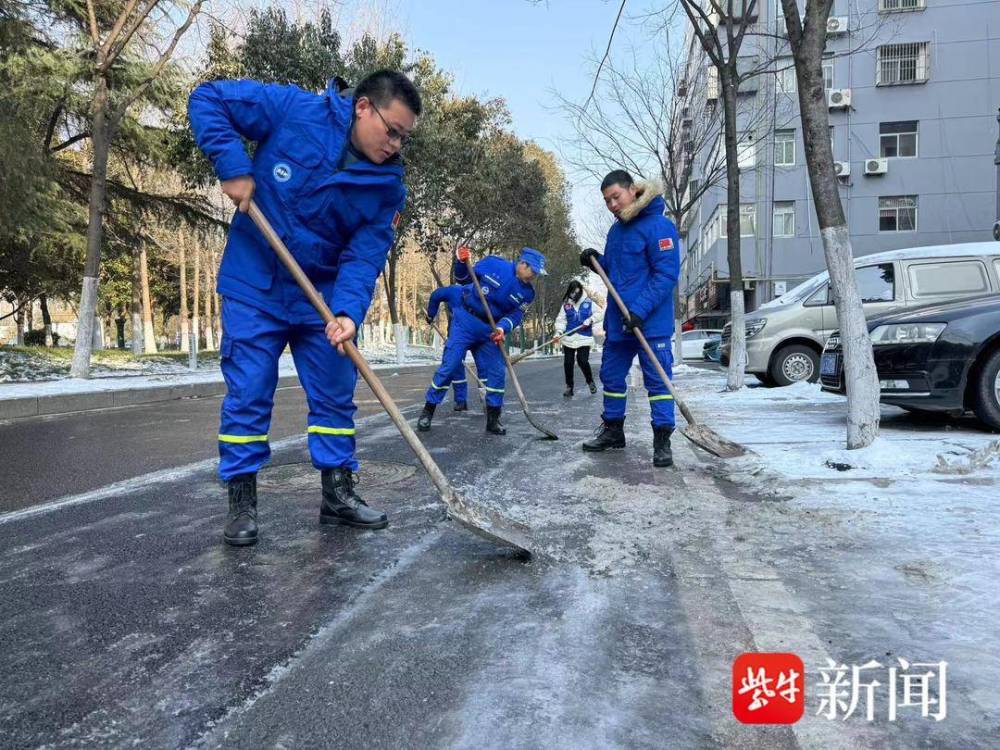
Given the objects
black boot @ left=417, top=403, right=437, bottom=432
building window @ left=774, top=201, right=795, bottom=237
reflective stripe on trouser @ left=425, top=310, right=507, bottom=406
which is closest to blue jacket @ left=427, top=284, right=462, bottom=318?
reflective stripe on trouser @ left=425, top=310, right=507, bottom=406

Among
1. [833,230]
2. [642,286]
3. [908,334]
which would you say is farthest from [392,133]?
[908,334]

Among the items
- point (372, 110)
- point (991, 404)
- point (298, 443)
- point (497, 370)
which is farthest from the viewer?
point (497, 370)

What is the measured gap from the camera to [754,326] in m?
11.3

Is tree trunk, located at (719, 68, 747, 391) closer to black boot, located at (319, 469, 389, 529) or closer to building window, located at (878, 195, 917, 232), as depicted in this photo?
black boot, located at (319, 469, 389, 529)

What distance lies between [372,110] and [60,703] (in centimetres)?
227

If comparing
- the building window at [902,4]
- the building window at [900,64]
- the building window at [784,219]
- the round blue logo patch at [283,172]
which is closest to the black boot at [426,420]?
the round blue logo patch at [283,172]

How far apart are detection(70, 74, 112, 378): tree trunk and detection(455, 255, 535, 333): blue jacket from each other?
8.83m

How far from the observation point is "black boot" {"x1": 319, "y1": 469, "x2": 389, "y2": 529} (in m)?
3.31

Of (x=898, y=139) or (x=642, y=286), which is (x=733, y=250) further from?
(x=898, y=139)

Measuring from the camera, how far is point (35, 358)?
1658 cm

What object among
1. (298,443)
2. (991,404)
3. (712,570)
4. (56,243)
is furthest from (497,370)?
(56,243)

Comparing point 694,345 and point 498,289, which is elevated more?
point 498,289

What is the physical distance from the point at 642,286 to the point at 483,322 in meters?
2.09

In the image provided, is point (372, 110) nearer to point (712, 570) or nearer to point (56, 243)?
point (712, 570)
